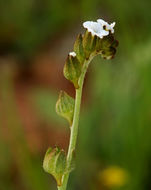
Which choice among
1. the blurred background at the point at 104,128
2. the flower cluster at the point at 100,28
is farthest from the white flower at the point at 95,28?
the blurred background at the point at 104,128

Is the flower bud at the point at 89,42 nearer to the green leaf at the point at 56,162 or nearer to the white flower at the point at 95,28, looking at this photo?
the white flower at the point at 95,28

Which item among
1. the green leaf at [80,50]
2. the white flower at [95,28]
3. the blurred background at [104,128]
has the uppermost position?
the white flower at [95,28]

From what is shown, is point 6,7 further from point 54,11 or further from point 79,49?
point 79,49

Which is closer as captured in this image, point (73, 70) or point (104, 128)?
point (73, 70)

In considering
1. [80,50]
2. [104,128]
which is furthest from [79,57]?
[104,128]

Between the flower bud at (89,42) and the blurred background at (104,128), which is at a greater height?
the flower bud at (89,42)

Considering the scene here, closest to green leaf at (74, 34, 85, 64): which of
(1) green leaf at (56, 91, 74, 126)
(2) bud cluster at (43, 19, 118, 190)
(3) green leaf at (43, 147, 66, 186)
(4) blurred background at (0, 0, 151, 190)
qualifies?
(2) bud cluster at (43, 19, 118, 190)

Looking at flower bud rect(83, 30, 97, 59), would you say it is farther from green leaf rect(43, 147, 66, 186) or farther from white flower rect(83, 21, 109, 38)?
green leaf rect(43, 147, 66, 186)

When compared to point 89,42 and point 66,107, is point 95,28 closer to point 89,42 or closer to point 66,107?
point 89,42

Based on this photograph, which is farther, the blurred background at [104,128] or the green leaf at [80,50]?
the blurred background at [104,128]
